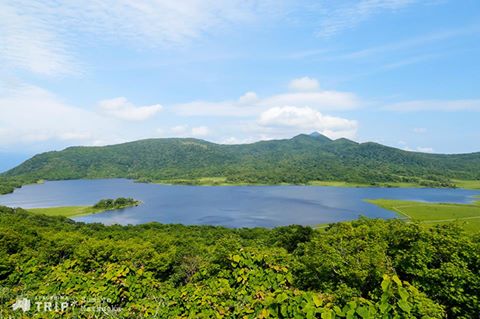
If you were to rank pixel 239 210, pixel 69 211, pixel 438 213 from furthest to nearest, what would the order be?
pixel 239 210 < pixel 69 211 < pixel 438 213

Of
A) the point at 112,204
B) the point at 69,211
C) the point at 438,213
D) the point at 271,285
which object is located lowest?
the point at 438,213

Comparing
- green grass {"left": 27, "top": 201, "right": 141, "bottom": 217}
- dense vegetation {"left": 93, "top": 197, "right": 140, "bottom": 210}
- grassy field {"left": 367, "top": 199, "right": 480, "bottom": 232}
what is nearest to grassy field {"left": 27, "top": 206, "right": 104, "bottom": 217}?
green grass {"left": 27, "top": 201, "right": 141, "bottom": 217}

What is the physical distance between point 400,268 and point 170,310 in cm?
1353

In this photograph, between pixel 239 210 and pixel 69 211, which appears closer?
pixel 69 211

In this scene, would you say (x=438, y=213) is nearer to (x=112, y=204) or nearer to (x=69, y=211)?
(x=112, y=204)

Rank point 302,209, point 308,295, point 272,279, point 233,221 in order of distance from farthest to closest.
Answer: point 302,209 → point 233,221 → point 272,279 → point 308,295

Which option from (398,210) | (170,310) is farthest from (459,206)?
(170,310)

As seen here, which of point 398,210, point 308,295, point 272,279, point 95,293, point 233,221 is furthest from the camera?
point 398,210

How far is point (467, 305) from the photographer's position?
35.7 feet

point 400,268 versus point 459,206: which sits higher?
point 400,268

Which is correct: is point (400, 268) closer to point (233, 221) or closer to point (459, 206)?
point (233, 221)

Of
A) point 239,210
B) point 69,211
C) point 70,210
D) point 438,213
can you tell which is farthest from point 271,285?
point 70,210

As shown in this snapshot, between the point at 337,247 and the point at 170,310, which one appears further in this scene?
the point at 337,247

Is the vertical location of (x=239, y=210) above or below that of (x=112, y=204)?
below
